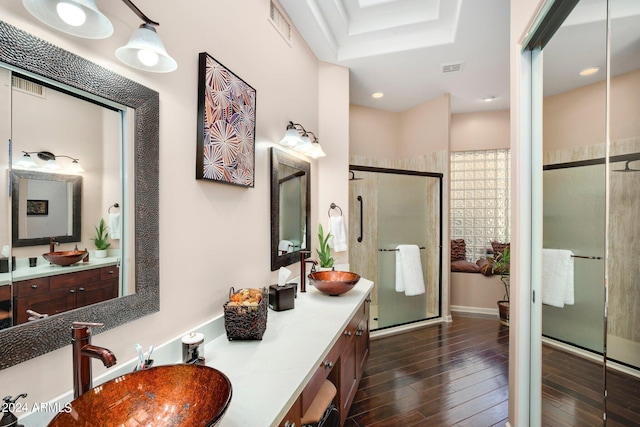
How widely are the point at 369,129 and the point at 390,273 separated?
210cm

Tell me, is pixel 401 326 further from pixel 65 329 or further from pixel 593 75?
pixel 65 329

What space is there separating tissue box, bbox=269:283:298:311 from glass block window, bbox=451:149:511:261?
3.58 m

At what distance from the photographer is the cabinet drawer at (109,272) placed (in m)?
0.98

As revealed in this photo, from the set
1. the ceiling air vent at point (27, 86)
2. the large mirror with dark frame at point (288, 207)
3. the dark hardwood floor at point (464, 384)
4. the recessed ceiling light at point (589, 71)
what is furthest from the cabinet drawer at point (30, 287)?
the recessed ceiling light at point (589, 71)

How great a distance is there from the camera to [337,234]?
300 cm

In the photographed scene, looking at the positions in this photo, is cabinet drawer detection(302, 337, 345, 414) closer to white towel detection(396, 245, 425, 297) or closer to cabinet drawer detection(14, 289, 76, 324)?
cabinet drawer detection(14, 289, 76, 324)

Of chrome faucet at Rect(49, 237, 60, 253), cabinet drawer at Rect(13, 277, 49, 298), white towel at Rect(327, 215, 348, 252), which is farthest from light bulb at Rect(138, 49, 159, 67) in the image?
white towel at Rect(327, 215, 348, 252)

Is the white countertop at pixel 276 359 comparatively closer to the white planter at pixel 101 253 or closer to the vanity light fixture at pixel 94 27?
the white planter at pixel 101 253

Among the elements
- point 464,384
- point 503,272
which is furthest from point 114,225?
point 503,272

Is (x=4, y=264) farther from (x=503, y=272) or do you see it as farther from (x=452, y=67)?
(x=503, y=272)

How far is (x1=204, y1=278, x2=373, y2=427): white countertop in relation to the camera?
0.92 meters

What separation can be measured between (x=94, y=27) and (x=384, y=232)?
126 inches

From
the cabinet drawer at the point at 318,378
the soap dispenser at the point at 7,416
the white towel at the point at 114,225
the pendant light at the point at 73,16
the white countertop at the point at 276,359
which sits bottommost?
the cabinet drawer at the point at 318,378

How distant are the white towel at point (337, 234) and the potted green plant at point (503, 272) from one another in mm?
2236
